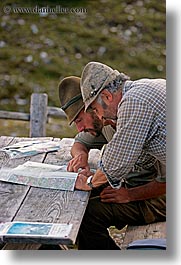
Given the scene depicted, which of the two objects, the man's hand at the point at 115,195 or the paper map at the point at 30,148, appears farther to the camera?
the paper map at the point at 30,148

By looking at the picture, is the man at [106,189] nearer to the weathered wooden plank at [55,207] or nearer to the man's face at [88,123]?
the man's face at [88,123]

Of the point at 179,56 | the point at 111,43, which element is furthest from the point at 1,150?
the point at 179,56

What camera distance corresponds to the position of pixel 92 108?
7.97 feet

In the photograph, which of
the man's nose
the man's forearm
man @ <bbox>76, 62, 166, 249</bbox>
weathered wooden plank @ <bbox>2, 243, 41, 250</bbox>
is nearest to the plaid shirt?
man @ <bbox>76, 62, 166, 249</bbox>

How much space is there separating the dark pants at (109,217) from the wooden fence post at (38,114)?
40cm

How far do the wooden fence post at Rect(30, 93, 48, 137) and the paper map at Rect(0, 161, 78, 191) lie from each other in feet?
0.60

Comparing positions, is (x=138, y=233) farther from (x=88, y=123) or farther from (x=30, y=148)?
(x=30, y=148)

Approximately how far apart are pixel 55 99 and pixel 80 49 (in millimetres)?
234

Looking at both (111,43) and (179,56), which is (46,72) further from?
(179,56)

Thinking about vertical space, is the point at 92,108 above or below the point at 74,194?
above

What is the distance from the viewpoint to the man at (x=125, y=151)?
231 cm

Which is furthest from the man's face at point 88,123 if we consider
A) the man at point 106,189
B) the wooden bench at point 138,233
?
the wooden bench at point 138,233

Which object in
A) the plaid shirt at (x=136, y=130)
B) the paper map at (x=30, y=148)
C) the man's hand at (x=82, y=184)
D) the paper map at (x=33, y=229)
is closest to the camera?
the paper map at (x=33, y=229)

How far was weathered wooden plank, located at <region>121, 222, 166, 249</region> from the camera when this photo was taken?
2434mm
